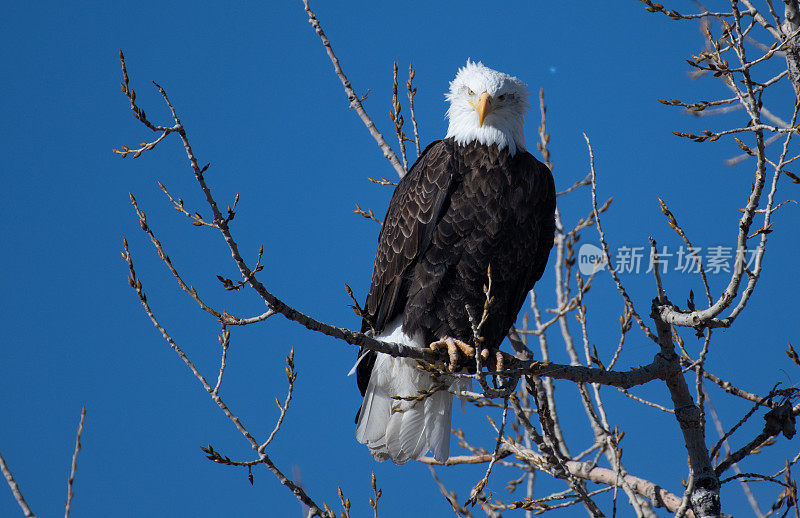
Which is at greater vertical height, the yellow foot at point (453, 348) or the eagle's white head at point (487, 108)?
the eagle's white head at point (487, 108)

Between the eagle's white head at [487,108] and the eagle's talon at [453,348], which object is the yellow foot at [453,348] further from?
the eagle's white head at [487,108]

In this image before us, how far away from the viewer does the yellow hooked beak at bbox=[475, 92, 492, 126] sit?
13.6 feet

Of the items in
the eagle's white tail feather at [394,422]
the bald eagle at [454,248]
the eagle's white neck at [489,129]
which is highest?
the eagle's white neck at [489,129]

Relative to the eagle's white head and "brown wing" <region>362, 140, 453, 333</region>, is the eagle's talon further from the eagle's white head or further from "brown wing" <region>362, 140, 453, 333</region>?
the eagle's white head

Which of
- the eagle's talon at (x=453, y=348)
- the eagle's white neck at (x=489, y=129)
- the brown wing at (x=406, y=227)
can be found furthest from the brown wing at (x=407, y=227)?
the eagle's talon at (x=453, y=348)

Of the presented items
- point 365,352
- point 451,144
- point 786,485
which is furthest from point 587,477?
point 451,144

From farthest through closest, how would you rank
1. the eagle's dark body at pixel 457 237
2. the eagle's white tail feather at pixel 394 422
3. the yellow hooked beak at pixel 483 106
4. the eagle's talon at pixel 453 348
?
the eagle's white tail feather at pixel 394 422
the yellow hooked beak at pixel 483 106
the eagle's dark body at pixel 457 237
the eagle's talon at pixel 453 348

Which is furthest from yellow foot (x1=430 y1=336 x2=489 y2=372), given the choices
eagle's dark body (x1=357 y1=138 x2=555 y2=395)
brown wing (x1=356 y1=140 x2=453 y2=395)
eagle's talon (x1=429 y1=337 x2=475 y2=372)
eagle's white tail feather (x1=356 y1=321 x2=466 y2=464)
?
eagle's white tail feather (x1=356 y1=321 x2=466 y2=464)

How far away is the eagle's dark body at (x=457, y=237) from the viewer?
3902 mm

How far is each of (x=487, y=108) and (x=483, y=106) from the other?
4cm

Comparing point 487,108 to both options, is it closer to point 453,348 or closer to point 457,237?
point 457,237

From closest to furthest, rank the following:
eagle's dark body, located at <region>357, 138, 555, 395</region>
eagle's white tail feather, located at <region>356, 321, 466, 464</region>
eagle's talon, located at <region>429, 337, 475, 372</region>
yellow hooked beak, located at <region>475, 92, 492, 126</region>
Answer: eagle's talon, located at <region>429, 337, 475, 372</region>
eagle's dark body, located at <region>357, 138, 555, 395</region>
yellow hooked beak, located at <region>475, 92, 492, 126</region>
eagle's white tail feather, located at <region>356, 321, 466, 464</region>

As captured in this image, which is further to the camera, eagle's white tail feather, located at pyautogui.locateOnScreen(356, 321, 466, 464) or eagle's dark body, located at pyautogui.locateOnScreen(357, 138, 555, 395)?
eagle's white tail feather, located at pyautogui.locateOnScreen(356, 321, 466, 464)

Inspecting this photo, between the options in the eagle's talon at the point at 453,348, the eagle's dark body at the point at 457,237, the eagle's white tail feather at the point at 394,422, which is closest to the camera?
the eagle's talon at the point at 453,348
